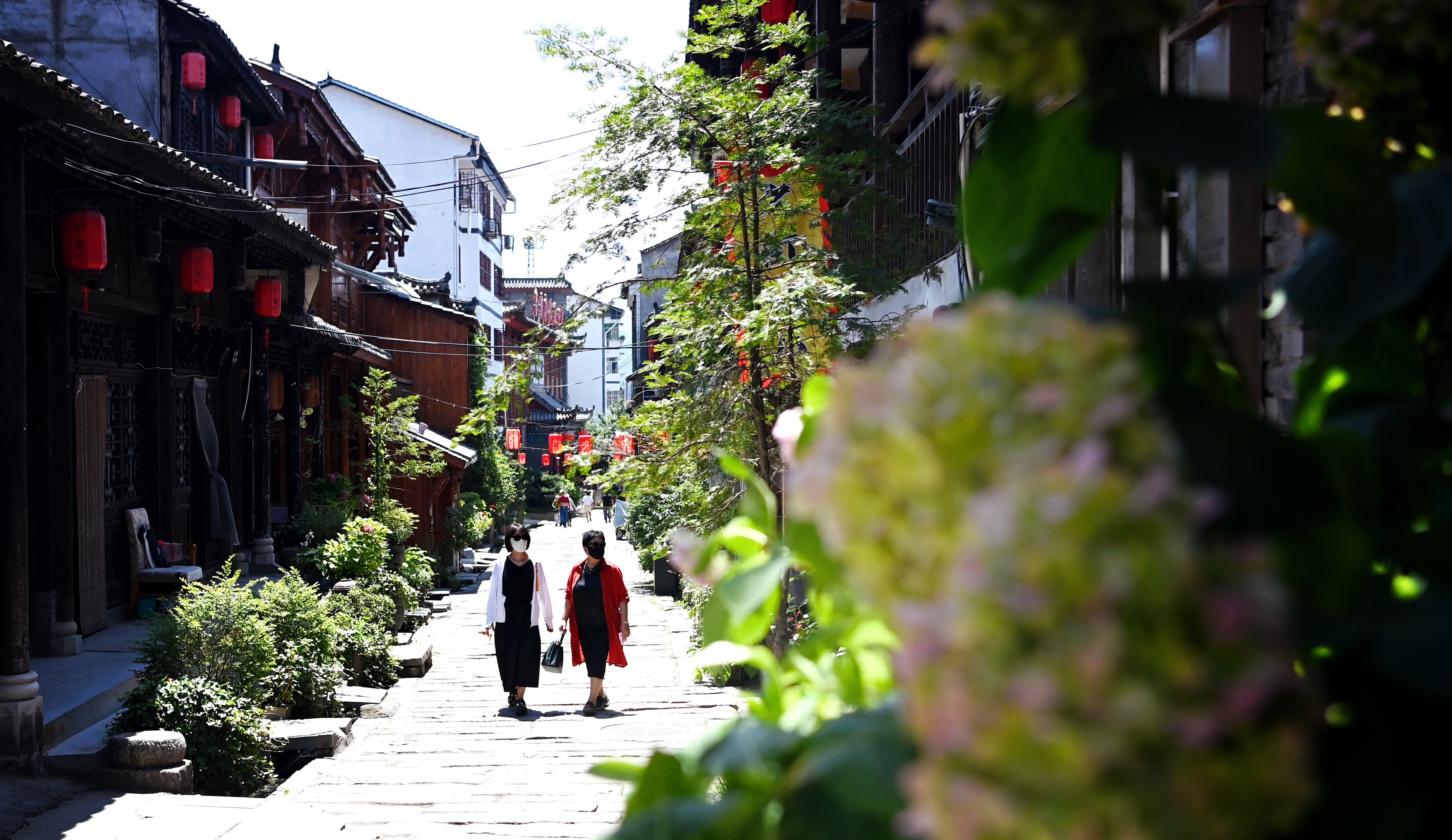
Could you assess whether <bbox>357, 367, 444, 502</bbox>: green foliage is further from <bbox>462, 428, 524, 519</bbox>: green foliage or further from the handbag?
the handbag

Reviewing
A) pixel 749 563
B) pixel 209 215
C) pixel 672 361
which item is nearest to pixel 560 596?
pixel 209 215

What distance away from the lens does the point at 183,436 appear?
38.9 feet

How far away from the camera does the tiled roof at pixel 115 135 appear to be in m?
5.77

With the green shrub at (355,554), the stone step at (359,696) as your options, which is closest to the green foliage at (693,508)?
the stone step at (359,696)

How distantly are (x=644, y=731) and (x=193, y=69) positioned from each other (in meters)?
9.82

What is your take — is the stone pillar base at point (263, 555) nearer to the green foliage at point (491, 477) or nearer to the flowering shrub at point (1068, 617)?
the green foliage at point (491, 477)

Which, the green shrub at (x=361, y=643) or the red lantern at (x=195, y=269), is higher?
the red lantern at (x=195, y=269)

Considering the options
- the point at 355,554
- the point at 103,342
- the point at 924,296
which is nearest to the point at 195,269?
the point at 103,342

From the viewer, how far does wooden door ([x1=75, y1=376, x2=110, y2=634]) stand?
8.89 m

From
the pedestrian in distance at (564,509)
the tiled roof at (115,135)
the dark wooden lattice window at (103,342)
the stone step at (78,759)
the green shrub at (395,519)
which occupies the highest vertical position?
the tiled roof at (115,135)

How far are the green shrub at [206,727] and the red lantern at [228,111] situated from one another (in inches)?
394

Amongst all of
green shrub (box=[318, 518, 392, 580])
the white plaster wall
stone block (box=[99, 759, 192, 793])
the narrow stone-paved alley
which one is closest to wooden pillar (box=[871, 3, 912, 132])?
the white plaster wall

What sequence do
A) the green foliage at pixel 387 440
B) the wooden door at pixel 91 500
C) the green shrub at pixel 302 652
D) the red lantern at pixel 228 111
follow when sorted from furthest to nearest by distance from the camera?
the green foliage at pixel 387 440 → the red lantern at pixel 228 111 → the wooden door at pixel 91 500 → the green shrub at pixel 302 652

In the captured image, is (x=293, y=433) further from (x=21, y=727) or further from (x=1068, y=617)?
(x=1068, y=617)
